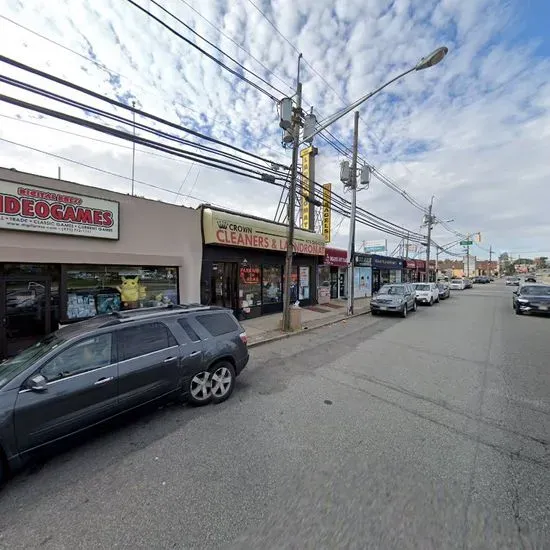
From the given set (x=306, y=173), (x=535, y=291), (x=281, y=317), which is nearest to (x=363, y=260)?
(x=306, y=173)

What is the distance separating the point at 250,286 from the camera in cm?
1267

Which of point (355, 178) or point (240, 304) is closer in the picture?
point (240, 304)

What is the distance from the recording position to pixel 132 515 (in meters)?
2.46

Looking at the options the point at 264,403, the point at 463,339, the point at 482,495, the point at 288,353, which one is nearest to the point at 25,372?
the point at 264,403

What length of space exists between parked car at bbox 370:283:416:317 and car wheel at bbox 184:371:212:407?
11.9m

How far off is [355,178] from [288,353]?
402 inches

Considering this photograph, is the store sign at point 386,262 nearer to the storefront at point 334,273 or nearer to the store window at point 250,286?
Result: the storefront at point 334,273

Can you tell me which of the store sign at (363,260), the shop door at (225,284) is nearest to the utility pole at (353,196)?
the shop door at (225,284)

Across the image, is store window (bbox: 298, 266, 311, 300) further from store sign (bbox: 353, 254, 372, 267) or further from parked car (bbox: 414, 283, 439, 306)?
parked car (bbox: 414, 283, 439, 306)

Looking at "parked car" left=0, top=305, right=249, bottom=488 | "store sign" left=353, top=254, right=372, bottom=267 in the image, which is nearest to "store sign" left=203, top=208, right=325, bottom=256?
"parked car" left=0, top=305, right=249, bottom=488

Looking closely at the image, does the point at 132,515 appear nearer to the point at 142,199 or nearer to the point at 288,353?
the point at 288,353

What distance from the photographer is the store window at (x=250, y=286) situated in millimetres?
12211

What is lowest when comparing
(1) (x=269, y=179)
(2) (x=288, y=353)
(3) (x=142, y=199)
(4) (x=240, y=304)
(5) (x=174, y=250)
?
(2) (x=288, y=353)

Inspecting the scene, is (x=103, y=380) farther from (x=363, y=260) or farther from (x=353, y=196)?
(x=363, y=260)
